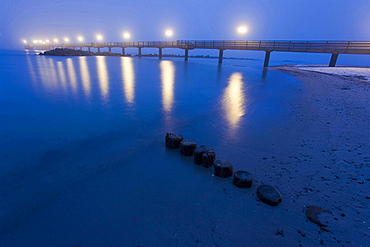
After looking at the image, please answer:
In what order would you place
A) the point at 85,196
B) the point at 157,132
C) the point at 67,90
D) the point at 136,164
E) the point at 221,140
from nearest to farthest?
the point at 85,196
the point at 136,164
the point at 221,140
the point at 157,132
the point at 67,90

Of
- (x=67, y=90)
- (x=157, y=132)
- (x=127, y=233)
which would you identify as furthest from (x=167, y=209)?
(x=67, y=90)

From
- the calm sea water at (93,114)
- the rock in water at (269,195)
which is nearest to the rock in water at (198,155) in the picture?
the rock in water at (269,195)

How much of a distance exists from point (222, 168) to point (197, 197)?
770 mm

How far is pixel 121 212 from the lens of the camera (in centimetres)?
292

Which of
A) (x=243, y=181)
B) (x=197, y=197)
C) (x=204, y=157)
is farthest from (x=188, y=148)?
(x=243, y=181)

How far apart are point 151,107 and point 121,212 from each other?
235 inches

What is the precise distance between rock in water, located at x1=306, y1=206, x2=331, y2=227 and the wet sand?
84mm

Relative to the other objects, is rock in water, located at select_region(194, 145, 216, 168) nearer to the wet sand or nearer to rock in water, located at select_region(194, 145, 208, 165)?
rock in water, located at select_region(194, 145, 208, 165)

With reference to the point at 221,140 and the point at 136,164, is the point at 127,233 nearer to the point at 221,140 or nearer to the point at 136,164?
the point at 136,164

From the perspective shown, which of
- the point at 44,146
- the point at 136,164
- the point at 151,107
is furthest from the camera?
the point at 151,107

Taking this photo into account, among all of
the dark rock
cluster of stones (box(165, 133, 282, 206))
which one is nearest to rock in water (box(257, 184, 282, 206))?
cluster of stones (box(165, 133, 282, 206))

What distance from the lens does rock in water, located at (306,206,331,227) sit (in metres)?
2.74

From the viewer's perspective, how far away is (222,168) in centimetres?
367

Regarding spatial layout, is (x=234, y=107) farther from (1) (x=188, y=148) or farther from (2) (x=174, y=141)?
(1) (x=188, y=148)
